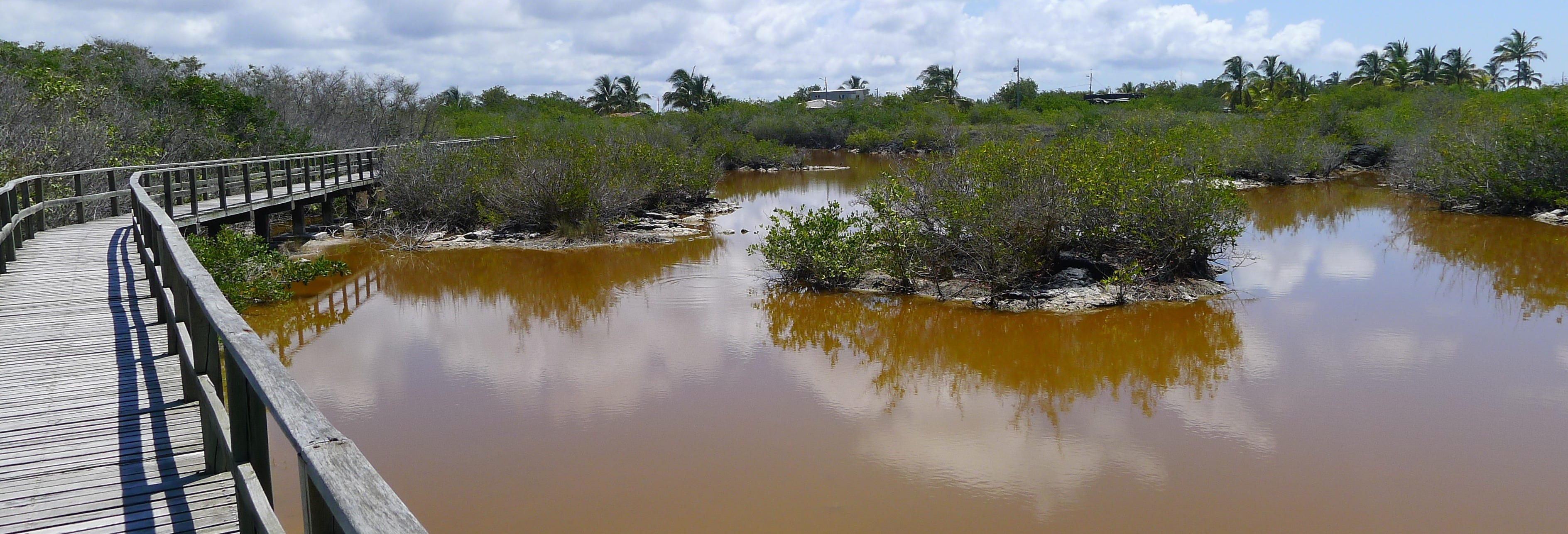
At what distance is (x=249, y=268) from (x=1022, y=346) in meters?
10.6

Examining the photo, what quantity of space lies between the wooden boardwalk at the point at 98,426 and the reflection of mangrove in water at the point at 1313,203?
841 inches

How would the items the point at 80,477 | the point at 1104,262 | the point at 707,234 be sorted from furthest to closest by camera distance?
the point at 707,234 < the point at 1104,262 < the point at 80,477

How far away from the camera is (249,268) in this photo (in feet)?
47.6

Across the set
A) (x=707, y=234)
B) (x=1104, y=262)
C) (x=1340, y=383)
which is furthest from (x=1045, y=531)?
(x=707, y=234)

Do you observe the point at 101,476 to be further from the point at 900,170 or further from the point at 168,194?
the point at 900,170

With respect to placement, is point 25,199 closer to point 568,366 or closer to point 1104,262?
point 568,366

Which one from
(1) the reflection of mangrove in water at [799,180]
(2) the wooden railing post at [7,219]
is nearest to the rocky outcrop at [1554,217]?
(1) the reflection of mangrove in water at [799,180]

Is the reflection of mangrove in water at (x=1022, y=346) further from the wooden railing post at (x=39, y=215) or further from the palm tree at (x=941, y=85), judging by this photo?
the palm tree at (x=941, y=85)

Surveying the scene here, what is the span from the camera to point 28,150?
16266 mm

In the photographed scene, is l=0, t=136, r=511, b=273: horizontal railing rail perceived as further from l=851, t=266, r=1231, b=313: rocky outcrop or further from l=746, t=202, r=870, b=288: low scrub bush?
l=851, t=266, r=1231, b=313: rocky outcrop

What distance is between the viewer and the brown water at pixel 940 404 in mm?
7523

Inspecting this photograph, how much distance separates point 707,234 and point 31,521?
19347 millimetres

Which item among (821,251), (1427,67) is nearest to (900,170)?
(821,251)

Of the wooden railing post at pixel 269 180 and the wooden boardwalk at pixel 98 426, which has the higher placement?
the wooden railing post at pixel 269 180
